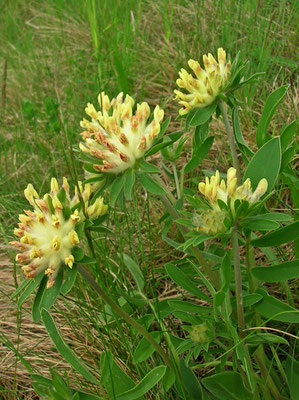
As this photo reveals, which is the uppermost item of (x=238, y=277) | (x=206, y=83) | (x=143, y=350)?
(x=206, y=83)

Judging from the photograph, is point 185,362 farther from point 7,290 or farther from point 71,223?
point 7,290

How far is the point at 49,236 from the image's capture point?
139 cm

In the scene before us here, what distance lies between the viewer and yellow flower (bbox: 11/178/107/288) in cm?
135

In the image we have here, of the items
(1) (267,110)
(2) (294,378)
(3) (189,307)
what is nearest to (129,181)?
(3) (189,307)

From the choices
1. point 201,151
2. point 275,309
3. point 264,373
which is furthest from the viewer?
point 201,151

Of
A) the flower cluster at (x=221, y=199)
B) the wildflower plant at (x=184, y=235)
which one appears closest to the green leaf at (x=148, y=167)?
the wildflower plant at (x=184, y=235)

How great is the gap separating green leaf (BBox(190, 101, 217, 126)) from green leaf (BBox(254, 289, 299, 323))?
0.54 meters

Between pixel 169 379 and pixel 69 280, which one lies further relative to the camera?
pixel 169 379

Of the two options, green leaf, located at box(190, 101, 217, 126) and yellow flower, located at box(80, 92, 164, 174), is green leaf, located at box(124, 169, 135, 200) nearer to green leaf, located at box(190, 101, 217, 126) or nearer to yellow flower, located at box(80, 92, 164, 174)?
yellow flower, located at box(80, 92, 164, 174)

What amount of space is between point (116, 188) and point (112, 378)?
20.7 inches

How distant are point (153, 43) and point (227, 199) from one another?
2950 mm

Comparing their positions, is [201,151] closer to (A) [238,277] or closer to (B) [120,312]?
(A) [238,277]

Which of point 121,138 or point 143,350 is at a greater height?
point 121,138

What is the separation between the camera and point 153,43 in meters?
4.01
